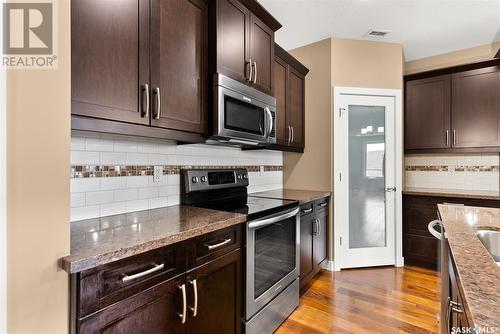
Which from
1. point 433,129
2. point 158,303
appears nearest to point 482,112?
point 433,129

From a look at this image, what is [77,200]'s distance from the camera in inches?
55.4

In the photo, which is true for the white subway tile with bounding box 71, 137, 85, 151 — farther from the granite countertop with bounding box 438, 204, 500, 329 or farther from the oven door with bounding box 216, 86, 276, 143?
the granite countertop with bounding box 438, 204, 500, 329

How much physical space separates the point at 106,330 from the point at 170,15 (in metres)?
1.55

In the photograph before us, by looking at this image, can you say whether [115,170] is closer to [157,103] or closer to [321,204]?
[157,103]

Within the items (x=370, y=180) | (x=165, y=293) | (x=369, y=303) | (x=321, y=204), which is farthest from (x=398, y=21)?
(x=165, y=293)

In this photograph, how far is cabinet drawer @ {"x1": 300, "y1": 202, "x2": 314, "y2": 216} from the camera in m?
2.44

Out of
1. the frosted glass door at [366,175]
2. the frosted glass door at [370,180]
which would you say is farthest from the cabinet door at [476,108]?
the frosted glass door at [366,175]

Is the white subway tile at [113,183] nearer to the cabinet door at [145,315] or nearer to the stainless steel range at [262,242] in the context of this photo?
the stainless steel range at [262,242]

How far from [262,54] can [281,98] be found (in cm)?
64

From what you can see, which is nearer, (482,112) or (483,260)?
(483,260)

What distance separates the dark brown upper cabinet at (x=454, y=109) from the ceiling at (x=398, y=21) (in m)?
0.35

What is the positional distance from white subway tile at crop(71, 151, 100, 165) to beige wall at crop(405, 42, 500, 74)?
3978 mm

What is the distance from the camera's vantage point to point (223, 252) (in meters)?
1.44

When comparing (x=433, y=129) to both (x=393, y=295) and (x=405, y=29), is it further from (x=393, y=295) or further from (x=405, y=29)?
(x=393, y=295)
